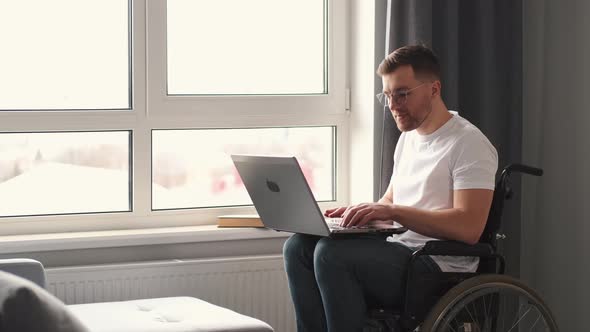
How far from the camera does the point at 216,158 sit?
3.94 metres

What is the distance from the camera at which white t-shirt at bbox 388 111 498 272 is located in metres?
2.95

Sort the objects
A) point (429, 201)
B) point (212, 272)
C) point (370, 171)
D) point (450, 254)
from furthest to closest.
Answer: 1. point (370, 171)
2. point (212, 272)
3. point (429, 201)
4. point (450, 254)

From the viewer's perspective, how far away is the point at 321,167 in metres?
4.11

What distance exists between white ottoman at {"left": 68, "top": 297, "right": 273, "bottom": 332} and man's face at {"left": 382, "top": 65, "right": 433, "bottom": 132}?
2.61ft

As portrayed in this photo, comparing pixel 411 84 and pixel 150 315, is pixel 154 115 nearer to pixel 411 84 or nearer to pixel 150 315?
pixel 150 315

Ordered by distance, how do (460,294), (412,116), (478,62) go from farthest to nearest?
(478,62), (412,116), (460,294)

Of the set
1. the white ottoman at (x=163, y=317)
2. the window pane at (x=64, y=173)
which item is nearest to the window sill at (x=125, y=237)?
the window pane at (x=64, y=173)

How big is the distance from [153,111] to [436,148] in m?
1.19

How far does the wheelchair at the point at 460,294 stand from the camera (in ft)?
9.25

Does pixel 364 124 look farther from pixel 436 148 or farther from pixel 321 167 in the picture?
pixel 436 148

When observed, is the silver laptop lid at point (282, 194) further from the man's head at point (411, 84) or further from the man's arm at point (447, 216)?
the man's head at point (411, 84)

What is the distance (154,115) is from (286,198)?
0.95 metres

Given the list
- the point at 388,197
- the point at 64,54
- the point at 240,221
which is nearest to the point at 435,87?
the point at 388,197

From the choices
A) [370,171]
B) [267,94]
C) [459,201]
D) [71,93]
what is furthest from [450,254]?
[71,93]
